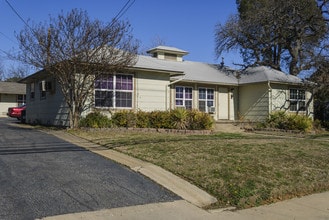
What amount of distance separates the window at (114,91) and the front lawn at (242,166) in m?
5.95

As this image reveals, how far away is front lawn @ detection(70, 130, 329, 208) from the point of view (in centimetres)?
739

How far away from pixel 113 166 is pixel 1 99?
35.6m

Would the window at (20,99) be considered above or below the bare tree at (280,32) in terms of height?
below

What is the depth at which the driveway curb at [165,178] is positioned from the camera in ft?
22.8

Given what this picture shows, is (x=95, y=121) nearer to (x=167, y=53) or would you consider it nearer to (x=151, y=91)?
(x=151, y=91)

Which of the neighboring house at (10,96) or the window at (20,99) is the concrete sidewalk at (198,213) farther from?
the window at (20,99)

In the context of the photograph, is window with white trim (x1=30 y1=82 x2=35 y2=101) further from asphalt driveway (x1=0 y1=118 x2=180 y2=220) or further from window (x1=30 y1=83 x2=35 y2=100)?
asphalt driveway (x1=0 y1=118 x2=180 y2=220)

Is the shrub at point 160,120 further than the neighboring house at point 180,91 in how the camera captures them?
No

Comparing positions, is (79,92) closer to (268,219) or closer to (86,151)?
(86,151)

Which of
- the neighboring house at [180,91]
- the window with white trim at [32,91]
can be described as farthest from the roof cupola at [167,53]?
the window with white trim at [32,91]

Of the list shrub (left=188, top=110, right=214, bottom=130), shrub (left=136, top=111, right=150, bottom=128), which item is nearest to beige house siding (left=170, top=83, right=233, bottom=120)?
shrub (left=188, top=110, right=214, bottom=130)

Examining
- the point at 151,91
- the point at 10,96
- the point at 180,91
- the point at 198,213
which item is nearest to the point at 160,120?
the point at 151,91

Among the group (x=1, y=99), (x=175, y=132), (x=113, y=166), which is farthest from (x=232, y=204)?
(x=1, y=99)

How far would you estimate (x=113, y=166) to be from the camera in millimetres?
8898
